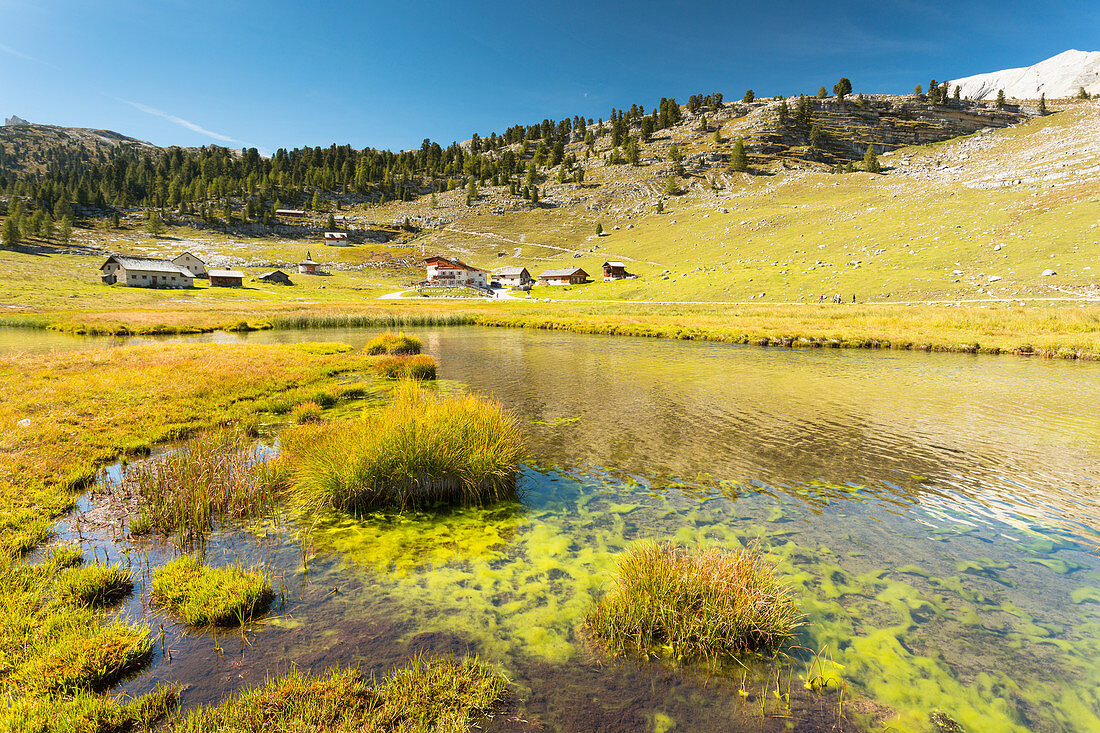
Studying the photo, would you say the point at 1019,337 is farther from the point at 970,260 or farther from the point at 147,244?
the point at 147,244

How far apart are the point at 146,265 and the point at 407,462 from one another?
128m

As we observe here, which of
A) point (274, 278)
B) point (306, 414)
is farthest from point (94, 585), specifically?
point (274, 278)

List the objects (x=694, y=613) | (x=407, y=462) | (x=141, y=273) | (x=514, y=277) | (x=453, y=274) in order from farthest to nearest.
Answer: (x=514, y=277) → (x=453, y=274) → (x=141, y=273) → (x=407, y=462) → (x=694, y=613)

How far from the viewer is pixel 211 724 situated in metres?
4.71

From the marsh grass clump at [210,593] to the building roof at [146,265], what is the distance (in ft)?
415

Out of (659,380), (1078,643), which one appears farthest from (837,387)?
(1078,643)

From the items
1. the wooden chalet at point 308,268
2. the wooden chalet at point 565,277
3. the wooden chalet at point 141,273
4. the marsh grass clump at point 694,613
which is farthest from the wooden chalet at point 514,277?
the marsh grass clump at point 694,613

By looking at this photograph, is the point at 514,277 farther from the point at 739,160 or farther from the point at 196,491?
the point at 196,491

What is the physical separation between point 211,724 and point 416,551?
4413mm

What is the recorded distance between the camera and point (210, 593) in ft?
22.9

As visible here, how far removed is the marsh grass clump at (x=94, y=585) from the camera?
684 cm

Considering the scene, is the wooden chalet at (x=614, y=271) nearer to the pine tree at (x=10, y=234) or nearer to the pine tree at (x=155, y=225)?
the pine tree at (x=10, y=234)

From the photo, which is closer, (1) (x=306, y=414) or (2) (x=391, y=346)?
(1) (x=306, y=414)

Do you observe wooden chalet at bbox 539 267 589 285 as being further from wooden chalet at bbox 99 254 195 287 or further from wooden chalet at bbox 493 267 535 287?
wooden chalet at bbox 99 254 195 287
